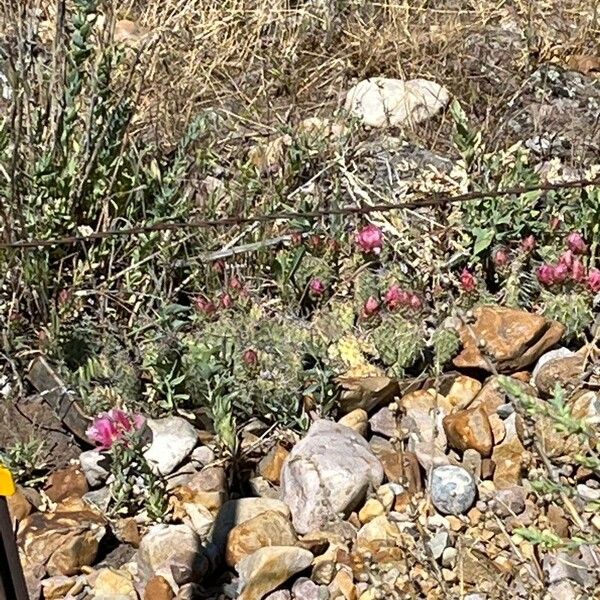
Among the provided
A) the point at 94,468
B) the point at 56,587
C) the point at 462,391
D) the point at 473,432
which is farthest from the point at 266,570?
the point at 462,391

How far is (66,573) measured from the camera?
2.65 metres

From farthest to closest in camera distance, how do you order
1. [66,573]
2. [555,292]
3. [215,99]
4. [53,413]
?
1. [215,99]
2. [555,292]
3. [53,413]
4. [66,573]

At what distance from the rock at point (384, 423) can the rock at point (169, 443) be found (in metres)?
0.49

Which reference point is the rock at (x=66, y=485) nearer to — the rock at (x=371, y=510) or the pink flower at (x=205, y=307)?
the pink flower at (x=205, y=307)

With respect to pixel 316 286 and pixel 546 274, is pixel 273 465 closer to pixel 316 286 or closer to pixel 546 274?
pixel 316 286

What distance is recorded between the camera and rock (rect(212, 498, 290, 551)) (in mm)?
2732

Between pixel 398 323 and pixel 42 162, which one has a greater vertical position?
pixel 42 162

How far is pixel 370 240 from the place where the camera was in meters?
3.43

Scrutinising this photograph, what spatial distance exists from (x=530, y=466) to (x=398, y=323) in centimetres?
60

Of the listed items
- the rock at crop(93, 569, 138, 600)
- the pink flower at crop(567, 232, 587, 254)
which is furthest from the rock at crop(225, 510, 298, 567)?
the pink flower at crop(567, 232, 587, 254)

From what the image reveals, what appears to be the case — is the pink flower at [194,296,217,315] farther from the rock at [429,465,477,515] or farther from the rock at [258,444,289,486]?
the rock at [429,465,477,515]

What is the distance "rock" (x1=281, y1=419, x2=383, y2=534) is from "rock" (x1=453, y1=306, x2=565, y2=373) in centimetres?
49

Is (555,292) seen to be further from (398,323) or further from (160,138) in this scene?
(160,138)

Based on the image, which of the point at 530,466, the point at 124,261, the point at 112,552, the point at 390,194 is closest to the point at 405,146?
the point at 390,194
